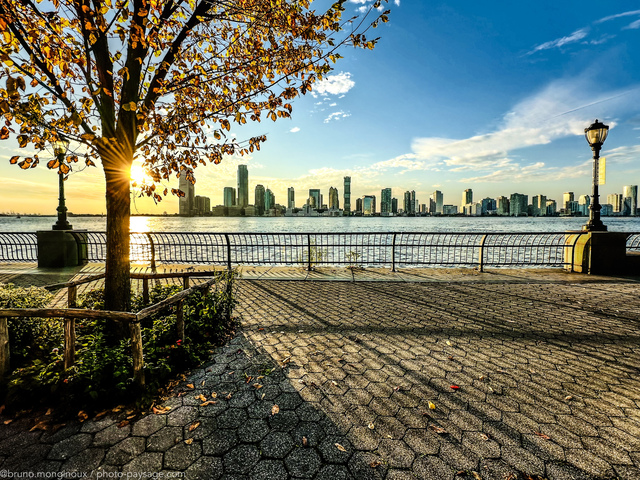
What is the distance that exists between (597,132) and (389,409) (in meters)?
12.4

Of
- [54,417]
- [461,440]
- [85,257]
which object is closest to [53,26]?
[54,417]

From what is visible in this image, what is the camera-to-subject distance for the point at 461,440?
271cm

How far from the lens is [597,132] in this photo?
1000 cm

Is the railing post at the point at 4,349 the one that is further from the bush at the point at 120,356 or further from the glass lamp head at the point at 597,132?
the glass lamp head at the point at 597,132

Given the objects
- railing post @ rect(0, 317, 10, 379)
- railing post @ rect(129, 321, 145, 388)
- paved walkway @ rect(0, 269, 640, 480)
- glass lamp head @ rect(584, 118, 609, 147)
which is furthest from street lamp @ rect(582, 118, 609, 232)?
railing post @ rect(0, 317, 10, 379)

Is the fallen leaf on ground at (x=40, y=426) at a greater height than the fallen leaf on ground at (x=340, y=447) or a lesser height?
greater

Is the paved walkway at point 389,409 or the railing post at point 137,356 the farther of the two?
the railing post at point 137,356

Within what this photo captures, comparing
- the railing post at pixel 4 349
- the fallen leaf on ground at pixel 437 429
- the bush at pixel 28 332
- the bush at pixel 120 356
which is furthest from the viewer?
the bush at pixel 28 332

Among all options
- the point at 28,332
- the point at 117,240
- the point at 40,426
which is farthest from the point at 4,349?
the point at 117,240

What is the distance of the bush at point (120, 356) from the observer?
3.18m

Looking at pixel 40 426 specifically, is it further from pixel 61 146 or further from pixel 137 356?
pixel 61 146

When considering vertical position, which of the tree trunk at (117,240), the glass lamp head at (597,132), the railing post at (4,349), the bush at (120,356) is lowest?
the bush at (120,356)

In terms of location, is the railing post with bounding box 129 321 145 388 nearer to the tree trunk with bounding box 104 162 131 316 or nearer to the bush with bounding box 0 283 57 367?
the tree trunk with bounding box 104 162 131 316

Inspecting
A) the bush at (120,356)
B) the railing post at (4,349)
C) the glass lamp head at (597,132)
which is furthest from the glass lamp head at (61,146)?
the glass lamp head at (597,132)
